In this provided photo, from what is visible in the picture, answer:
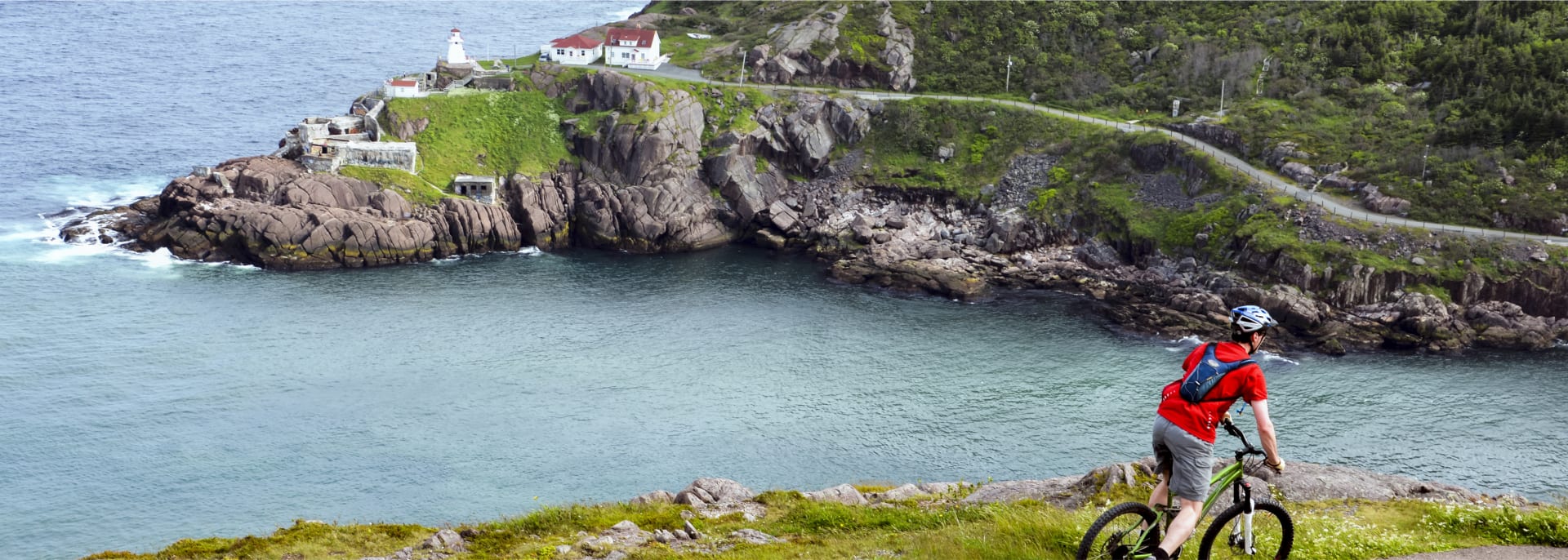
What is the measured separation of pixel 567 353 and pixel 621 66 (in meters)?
50.5

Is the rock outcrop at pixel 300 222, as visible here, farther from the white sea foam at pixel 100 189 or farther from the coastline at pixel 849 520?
the coastline at pixel 849 520

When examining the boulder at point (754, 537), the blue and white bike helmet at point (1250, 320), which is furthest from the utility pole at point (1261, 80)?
the blue and white bike helmet at point (1250, 320)

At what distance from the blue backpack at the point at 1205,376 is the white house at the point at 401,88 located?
106965 millimetres

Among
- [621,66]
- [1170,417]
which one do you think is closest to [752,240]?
[621,66]

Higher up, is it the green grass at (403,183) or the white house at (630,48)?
the white house at (630,48)

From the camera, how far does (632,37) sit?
124062 mm

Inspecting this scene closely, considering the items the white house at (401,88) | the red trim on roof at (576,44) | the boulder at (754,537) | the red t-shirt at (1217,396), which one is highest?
the red trim on roof at (576,44)

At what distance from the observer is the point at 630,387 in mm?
75000

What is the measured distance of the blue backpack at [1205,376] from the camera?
17.4 metres

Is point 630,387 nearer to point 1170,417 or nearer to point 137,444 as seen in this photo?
point 137,444

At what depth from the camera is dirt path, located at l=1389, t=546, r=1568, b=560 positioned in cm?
2025

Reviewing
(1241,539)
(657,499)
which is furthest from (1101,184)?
(1241,539)

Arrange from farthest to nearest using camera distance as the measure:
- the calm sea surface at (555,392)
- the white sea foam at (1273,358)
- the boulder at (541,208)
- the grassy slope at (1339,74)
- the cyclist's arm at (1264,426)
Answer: the boulder at (541,208) < the grassy slope at (1339,74) < the white sea foam at (1273,358) < the calm sea surface at (555,392) < the cyclist's arm at (1264,426)

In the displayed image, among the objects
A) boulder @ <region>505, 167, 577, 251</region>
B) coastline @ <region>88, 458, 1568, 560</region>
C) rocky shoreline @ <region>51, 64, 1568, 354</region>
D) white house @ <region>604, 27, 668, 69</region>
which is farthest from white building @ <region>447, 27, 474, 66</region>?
coastline @ <region>88, 458, 1568, 560</region>
